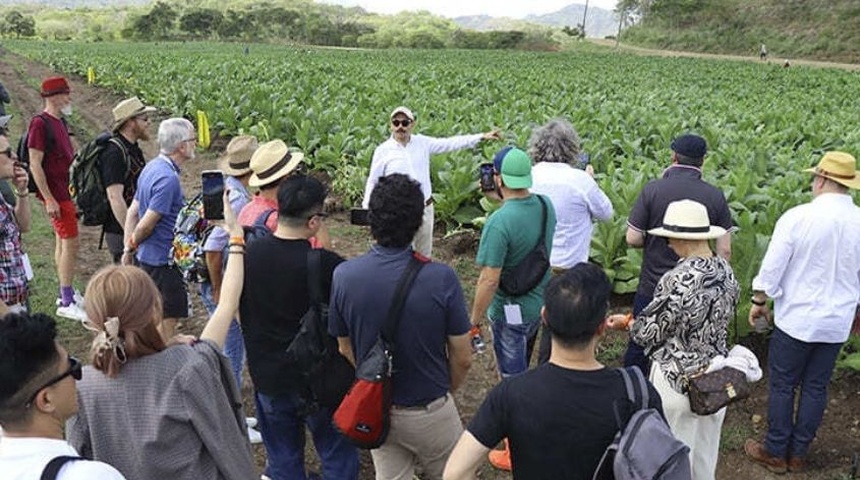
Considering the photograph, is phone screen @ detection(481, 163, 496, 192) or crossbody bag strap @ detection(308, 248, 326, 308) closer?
crossbody bag strap @ detection(308, 248, 326, 308)

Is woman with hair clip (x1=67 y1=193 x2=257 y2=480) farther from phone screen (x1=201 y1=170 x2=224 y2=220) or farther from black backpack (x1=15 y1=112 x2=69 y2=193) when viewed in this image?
black backpack (x1=15 y1=112 x2=69 y2=193)

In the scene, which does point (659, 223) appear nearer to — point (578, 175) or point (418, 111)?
point (578, 175)

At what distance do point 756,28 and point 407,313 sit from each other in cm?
6957

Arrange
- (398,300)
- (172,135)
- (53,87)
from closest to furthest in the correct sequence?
(398,300) → (172,135) → (53,87)

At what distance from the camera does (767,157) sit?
964cm

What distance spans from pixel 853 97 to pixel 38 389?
23.3m

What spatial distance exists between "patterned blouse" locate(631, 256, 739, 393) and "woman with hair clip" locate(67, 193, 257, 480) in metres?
2.06

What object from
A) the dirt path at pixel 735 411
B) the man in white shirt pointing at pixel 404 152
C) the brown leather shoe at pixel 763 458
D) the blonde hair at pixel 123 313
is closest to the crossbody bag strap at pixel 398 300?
the blonde hair at pixel 123 313

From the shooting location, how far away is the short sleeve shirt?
5684mm

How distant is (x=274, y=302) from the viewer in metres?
3.33

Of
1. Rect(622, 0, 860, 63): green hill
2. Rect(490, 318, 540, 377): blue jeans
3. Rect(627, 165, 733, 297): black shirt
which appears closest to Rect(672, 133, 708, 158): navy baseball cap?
Rect(627, 165, 733, 297): black shirt

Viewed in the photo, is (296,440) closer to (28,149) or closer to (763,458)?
(763,458)

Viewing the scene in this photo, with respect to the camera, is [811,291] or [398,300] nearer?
[398,300]

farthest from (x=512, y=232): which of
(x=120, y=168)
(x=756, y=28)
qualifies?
(x=756, y=28)
